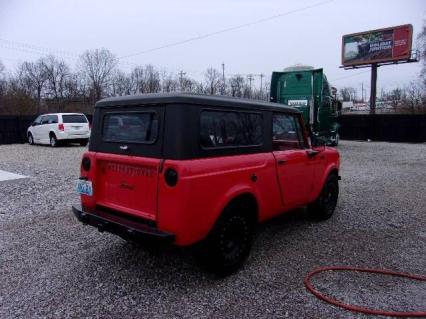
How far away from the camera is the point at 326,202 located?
584 cm

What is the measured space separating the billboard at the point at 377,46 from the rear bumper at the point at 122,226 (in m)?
37.3

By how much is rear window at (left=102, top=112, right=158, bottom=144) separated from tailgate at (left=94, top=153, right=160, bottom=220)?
192 mm

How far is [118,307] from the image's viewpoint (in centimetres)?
324

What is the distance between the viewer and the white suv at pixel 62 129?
17250mm

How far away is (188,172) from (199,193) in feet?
0.74

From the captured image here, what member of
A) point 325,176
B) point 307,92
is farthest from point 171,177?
point 307,92

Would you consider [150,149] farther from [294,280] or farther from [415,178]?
[415,178]

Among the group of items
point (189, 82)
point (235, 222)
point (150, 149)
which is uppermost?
point (189, 82)

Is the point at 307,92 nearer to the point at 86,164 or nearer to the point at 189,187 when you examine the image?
the point at 86,164

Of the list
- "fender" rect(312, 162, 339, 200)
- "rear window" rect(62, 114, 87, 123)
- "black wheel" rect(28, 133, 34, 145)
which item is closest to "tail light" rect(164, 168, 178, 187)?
"fender" rect(312, 162, 339, 200)

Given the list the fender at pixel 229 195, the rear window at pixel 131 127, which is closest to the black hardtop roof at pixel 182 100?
the rear window at pixel 131 127

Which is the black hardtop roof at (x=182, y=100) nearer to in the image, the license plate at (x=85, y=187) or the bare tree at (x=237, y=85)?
the license plate at (x=85, y=187)

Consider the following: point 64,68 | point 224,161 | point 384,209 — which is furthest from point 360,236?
point 64,68

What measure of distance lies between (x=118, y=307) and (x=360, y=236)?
3456mm
